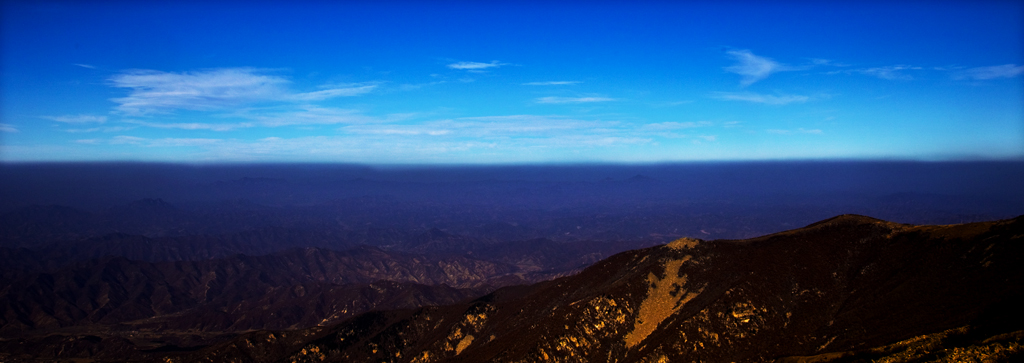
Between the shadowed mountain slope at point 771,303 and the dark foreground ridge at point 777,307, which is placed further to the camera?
the shadowed mountain slope at point 771,303

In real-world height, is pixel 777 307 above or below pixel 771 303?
below

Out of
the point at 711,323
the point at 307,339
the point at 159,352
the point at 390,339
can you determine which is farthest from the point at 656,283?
the point at 159,352

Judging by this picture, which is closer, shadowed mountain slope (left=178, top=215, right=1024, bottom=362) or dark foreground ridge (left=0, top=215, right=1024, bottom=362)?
dark foreground ridge (left=0, top=215, right=1024, bottom=362)

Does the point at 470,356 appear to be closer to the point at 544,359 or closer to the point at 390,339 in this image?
the point at 544,359

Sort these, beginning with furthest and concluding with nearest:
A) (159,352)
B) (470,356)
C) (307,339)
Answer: (159,352), (307,339), (470,356)

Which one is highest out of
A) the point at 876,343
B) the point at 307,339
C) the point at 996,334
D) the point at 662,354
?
the point at 996,334

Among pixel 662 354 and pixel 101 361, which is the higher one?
pixel 662 354

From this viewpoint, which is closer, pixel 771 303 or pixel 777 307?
pixel 777 307

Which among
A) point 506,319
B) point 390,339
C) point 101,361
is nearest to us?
point 506,319
